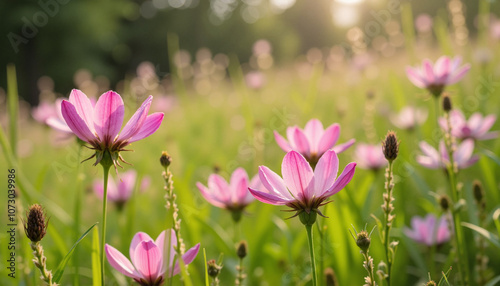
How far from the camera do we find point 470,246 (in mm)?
1709

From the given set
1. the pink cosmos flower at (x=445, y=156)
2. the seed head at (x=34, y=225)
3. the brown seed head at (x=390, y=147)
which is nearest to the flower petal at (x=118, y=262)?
the seed head at (x=34, y=225)

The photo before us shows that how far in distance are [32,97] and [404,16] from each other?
15573 millimetres

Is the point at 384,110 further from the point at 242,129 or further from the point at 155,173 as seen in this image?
the point at 155,173

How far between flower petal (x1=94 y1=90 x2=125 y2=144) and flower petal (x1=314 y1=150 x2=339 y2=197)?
1.30 feet

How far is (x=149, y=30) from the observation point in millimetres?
24766

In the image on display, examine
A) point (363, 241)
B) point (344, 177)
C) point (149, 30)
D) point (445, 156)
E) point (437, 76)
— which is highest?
point (149, 30)

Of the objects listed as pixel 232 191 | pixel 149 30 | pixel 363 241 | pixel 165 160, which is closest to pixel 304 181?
pixel 363 241

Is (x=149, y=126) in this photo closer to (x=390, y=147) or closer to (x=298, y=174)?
(x=298, y=174)

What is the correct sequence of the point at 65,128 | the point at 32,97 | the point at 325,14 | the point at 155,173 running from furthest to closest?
the point at 325,14
the point at 32,97
the point at 155,173
the point at 65,128

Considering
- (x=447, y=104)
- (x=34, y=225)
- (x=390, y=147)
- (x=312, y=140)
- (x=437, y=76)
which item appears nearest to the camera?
(x=34, y=225)

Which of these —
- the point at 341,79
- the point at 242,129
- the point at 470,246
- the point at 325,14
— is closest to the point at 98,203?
the point at 242,129

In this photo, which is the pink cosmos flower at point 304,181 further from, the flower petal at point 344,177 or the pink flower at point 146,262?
the pink flower at point 146,262

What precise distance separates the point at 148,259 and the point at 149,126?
26cm

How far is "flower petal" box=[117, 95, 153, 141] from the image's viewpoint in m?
0.84
